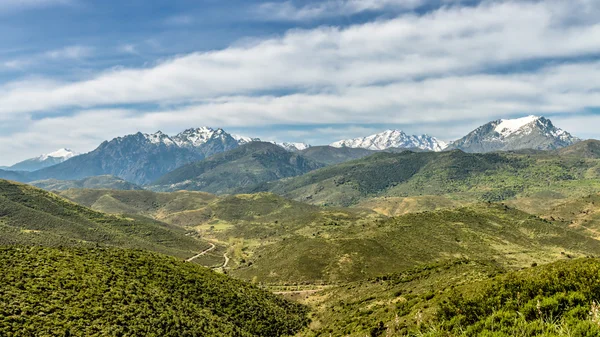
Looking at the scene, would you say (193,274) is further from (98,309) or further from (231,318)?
(98,309)

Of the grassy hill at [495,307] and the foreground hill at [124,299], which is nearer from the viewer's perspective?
the grassy hill at [495,307]

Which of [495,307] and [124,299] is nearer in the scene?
[495,307]

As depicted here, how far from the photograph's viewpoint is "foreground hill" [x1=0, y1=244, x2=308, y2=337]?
53062 millimetres

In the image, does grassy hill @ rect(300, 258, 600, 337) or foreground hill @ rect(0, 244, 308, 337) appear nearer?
grassy hill @ rect(300, 258, 600, 337)

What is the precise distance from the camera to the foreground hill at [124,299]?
53.1 metres

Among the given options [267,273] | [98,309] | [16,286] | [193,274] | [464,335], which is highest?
[464,335]

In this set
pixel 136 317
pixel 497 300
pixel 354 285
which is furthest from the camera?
pixel 354 285

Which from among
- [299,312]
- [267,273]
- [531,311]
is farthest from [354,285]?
[531,311]

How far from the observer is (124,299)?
6450 cm

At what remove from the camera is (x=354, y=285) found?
10850cm

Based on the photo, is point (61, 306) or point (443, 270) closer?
point (61, 306)

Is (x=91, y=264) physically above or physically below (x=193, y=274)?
above

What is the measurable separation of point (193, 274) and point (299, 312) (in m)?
31.1

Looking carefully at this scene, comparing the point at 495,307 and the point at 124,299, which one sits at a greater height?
the point at 495,307
